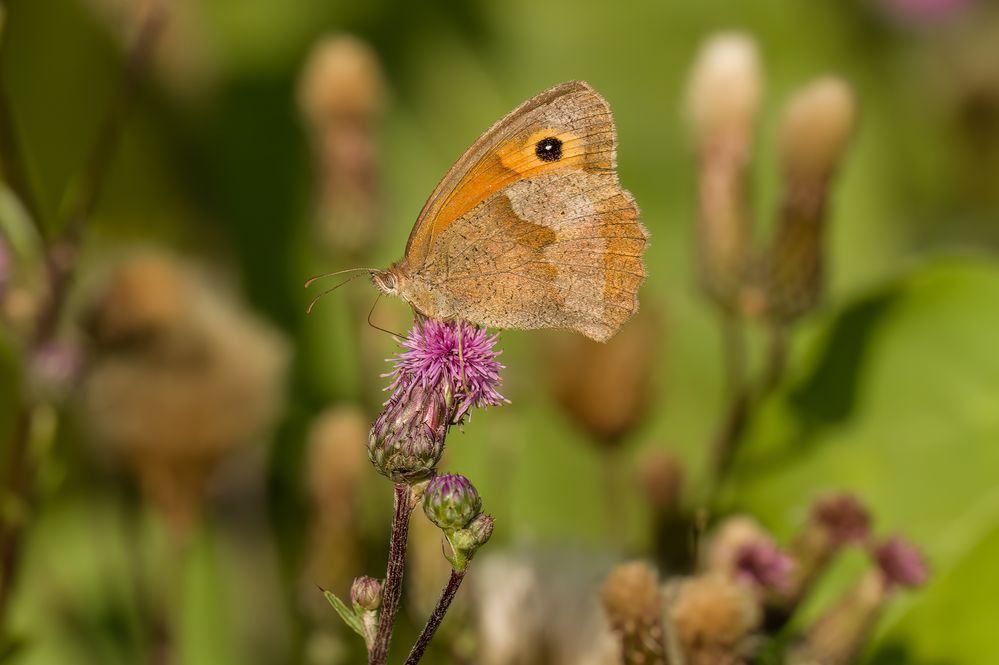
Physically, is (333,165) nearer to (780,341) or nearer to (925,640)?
(780,341)

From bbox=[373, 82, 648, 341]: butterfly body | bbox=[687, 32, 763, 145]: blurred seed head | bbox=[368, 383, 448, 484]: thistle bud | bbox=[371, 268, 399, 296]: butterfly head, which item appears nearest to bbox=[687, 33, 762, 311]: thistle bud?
bbox=[687, 32, 763, 145]: blurred seed head

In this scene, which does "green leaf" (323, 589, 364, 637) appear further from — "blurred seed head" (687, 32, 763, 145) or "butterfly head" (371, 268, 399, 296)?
"blurred seed head" (687, 32, 763, 145)

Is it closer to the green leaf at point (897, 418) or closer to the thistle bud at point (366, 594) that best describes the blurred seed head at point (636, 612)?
the thistle bud at point (366, 594)

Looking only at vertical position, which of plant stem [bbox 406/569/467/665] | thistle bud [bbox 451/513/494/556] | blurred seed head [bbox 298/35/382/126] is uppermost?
blurred seed head [bbox 298/35/382/126]

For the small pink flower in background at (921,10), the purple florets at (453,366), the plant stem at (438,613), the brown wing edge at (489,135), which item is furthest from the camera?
the small pink flower in background at (921,10)

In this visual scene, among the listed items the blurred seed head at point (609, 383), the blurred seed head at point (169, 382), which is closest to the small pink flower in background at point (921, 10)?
the blurred seed head at point (609, 383)

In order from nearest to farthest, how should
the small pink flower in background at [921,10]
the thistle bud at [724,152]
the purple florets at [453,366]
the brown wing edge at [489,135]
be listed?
1. the purple florets at [453,366]
2. the brown wing edge at [489,135]
3. the thistle bud at [724,152]
4. the small pink flower in background at [921,10]
